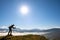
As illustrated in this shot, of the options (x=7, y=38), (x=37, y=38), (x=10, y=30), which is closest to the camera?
(x=7, y=38)

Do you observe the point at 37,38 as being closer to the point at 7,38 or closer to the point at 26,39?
the point at 26,39

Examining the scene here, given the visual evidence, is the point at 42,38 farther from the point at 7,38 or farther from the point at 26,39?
the point at 7,38

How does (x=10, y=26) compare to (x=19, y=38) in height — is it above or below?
above

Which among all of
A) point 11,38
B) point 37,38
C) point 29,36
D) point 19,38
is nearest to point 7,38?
point 11,38

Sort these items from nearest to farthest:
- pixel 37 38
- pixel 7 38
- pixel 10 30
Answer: pixel 7 38, pixel 37 38, pixel 10 30

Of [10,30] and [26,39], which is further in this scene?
[10,30]

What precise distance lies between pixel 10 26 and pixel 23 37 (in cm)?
688

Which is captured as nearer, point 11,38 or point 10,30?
point 11,38

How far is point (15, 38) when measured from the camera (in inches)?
946

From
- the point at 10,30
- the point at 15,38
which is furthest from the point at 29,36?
the point at 10,30

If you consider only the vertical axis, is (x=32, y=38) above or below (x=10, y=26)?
below

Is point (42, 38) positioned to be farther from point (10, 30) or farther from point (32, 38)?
point (10, 30)

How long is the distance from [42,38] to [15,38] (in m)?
6.31

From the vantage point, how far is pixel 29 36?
25.1 metres
